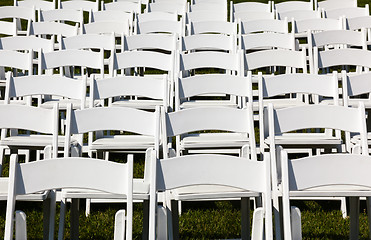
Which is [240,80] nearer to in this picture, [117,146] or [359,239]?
[117,146]

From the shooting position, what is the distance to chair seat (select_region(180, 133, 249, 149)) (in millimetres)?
5805

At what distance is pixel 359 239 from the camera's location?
5301 mm

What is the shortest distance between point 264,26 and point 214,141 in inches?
163

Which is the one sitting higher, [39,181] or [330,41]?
[330,41]

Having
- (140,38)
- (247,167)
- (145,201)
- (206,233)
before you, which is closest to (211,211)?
(206,233)

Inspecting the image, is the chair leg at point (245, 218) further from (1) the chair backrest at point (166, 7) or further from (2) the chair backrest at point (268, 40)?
(1) the chair backrest at point (166, 7)

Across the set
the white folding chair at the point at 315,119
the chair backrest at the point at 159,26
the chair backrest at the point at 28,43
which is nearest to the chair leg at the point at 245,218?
the white folding chair at the point at 315,119

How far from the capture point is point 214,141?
231 inches

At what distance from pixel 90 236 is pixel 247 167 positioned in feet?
7.03

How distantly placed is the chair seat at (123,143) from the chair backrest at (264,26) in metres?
4.04

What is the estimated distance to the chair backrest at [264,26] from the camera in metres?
9.58

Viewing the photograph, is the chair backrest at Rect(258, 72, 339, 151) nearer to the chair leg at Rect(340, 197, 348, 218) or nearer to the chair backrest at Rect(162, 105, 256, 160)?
the chair leg at Rect(340, 197, 348, 218)

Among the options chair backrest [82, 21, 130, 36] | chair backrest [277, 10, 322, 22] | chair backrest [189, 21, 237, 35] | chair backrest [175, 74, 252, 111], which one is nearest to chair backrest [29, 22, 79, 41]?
chair backrest [82, 21, 130, 36]

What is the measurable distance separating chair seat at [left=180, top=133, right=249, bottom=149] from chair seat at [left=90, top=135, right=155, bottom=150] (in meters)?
0.33
